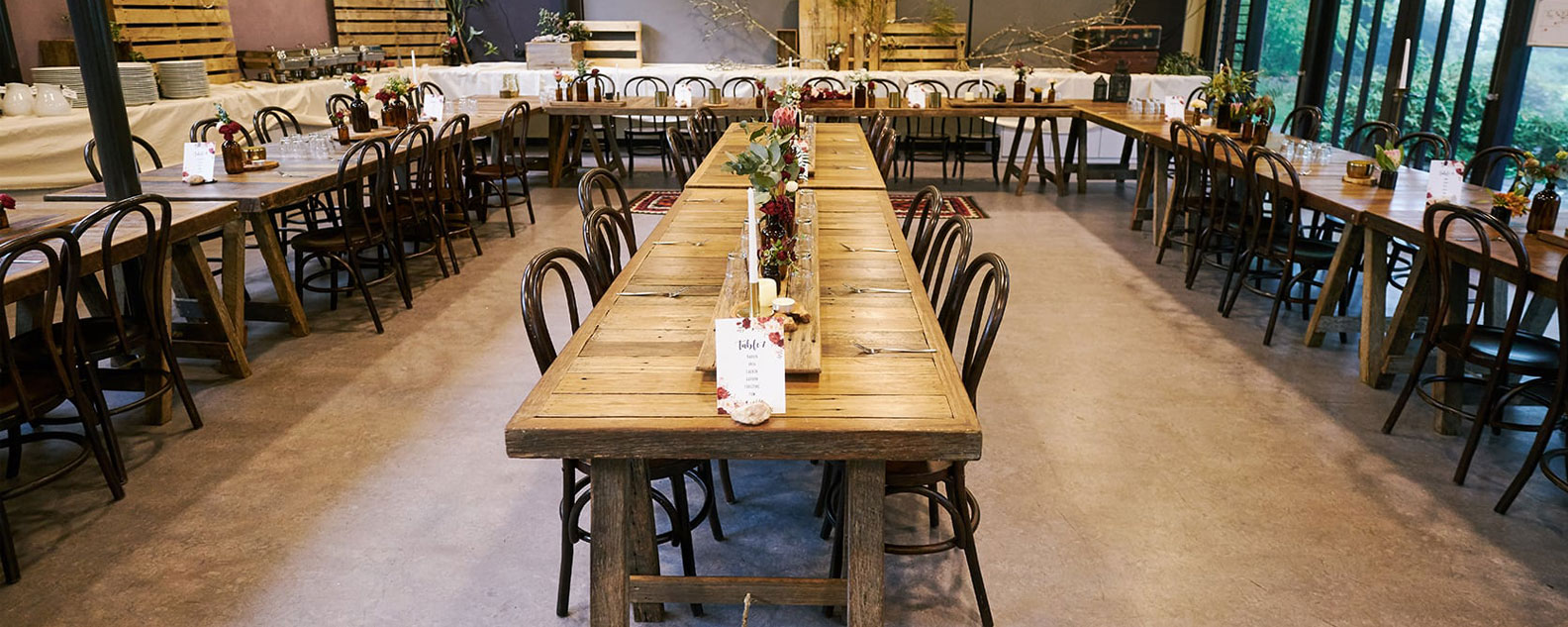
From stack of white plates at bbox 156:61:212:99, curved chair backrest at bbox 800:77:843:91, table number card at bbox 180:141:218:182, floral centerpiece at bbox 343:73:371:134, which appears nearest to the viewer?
table number card at bbox 180:141:218:182

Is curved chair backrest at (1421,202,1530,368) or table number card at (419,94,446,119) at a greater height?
table number card at (419,94,446,119)

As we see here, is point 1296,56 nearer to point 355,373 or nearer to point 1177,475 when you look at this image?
point 1177,475

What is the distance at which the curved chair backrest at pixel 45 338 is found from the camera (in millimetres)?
2295

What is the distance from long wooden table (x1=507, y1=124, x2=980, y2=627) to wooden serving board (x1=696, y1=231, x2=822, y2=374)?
0.03m

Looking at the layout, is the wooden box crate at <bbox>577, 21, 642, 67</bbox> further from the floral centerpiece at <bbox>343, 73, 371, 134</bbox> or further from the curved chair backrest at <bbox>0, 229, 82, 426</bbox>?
the curved chair backrest at <bbox>0, 229, 82, 426</bbox>

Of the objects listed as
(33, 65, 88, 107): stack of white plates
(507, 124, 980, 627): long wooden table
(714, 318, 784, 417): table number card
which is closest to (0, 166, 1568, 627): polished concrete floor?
(507, 124, 980, 627): long wooden table

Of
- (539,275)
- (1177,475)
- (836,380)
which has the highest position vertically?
(539,275)

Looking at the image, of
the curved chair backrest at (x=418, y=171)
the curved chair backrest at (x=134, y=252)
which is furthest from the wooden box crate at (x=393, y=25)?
the curved chair backrest at (x=134, y=252)

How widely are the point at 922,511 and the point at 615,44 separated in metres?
8.24

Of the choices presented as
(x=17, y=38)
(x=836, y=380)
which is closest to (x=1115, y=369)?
(x=836, y=380)

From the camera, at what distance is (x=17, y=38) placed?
5.37m

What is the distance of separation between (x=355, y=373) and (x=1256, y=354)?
333cm

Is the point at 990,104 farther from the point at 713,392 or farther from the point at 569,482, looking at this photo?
the point at 713,392

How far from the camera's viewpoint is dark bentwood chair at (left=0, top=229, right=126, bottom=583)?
2.27 meters
